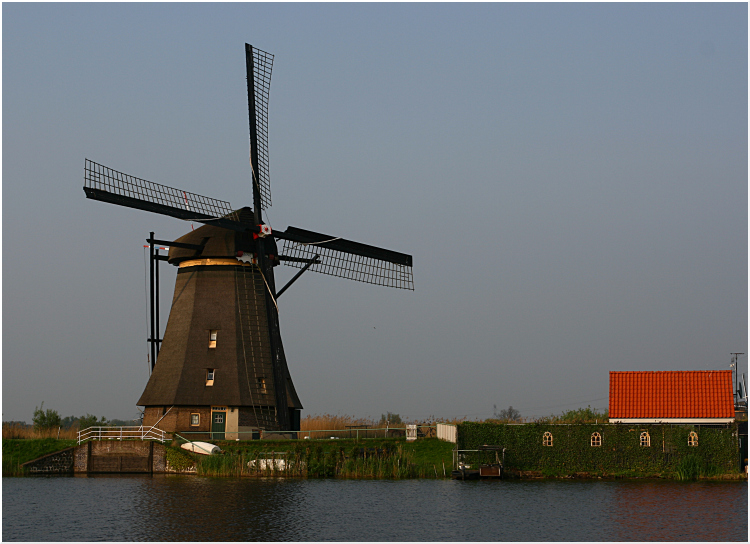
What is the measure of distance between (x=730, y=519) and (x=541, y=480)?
10.2 m

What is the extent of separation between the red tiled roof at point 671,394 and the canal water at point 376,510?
3.97 meters

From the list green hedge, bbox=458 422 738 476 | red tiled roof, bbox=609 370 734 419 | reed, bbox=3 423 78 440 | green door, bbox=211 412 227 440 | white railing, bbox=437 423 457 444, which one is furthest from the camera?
reed, bbox=3 423 78 440

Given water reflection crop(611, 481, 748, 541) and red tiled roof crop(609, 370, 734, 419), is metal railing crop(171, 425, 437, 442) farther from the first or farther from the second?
water reflection crop(611, 481, 748, 541)

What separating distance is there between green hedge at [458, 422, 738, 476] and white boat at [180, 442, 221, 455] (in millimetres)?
9256

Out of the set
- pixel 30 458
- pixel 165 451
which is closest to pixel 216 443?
pixel 165 451

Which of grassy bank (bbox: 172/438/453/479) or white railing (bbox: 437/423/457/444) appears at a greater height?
white railing (bbox: 437/423/457/444)

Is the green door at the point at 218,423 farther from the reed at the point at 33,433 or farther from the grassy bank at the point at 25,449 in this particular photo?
the reed at the point at 33,433

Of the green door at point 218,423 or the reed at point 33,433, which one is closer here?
the green door at point 218,423

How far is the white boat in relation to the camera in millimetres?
35375

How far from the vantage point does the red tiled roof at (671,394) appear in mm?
34562

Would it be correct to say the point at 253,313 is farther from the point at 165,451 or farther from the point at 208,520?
the point at 208,520

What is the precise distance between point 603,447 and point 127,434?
18.5 m

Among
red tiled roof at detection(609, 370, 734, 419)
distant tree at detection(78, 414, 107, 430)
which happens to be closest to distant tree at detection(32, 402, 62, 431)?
distant tree at detection(78, 414, 107, 430)

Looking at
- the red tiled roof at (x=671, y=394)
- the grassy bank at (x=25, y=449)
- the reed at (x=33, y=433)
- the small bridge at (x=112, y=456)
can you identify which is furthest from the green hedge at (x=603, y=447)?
the reed at (x=33, y=433)
